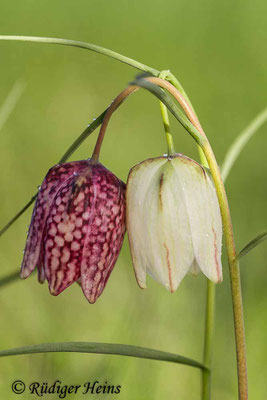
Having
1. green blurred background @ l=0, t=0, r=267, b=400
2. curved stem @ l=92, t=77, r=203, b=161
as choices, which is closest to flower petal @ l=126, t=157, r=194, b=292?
curved stem @ l=92, t=77, r=203, b=161

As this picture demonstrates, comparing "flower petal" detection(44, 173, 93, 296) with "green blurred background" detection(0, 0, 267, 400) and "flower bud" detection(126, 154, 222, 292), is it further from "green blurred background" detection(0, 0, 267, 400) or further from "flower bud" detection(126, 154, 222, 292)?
"green blurred background" detection(0, 0, 267, 400)

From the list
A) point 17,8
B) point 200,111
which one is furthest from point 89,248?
point 17,8

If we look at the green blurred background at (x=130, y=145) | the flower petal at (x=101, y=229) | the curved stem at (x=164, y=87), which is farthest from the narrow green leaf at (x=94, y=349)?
the green blurred background at (x=130, y=145)

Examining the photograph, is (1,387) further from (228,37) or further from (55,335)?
(228,37)

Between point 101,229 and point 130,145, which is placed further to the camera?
point 130,145

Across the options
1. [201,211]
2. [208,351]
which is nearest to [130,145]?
[208,351]

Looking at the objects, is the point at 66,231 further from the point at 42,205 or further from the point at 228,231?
the point at 228,231
